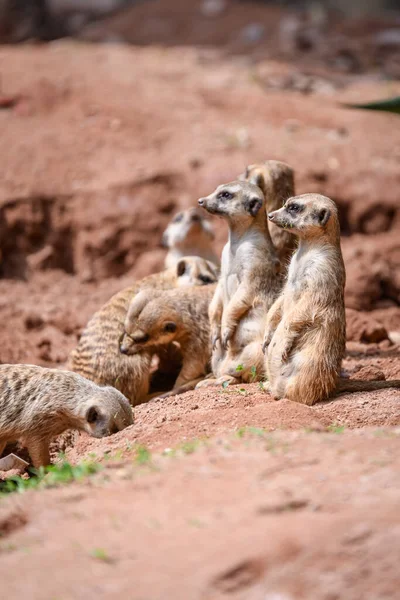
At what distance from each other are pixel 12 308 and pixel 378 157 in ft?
12.7

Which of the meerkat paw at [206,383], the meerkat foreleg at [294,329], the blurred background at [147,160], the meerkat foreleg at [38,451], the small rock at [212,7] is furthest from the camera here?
the small rock at [212,7]

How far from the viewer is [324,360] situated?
4.69 m

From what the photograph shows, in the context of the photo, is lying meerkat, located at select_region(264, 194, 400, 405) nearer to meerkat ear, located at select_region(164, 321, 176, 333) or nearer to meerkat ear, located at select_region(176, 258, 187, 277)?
meerkat ear, located at select_region(164, 321, 176, 333)

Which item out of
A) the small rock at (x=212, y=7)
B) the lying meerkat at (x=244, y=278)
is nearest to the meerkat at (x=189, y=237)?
the lying meerkat at (x=244, y=278)

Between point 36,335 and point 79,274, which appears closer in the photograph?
point 36,335

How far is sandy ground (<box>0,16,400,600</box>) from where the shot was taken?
263 centimetres

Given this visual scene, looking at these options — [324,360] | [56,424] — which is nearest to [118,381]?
[56,424]

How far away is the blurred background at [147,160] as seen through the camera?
7.79 m

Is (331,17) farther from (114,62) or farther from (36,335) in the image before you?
(36,335)

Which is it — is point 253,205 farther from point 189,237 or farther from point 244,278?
point 189,237

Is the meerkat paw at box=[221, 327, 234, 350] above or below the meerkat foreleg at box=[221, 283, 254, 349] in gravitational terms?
below

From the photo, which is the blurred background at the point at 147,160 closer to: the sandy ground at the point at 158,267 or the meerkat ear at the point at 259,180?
the sandy ground at the point at 158,267

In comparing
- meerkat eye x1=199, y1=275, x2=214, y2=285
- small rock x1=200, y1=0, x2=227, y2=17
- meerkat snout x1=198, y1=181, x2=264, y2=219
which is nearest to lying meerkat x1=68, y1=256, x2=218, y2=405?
meerkat eye x1=199, y1=275, x2=214, y2=285

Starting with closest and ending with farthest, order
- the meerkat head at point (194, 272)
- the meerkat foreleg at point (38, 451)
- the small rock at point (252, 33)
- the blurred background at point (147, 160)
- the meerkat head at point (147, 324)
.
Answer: the meerkat foreleg at point (38, 451)
the meerkat head at point (147, 324)
the meerkat head at point (194, 272)
the blurred background at point (147, 160)
the small rock at point (252, 33)
